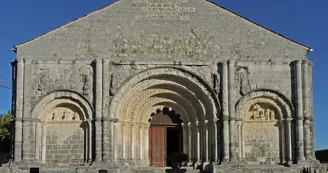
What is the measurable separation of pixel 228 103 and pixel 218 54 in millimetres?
2125

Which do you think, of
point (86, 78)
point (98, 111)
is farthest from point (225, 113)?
point (86, 78)

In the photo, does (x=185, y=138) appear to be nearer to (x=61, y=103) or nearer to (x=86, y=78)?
(x=86, y=78)

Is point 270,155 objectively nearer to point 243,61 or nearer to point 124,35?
point 243,61

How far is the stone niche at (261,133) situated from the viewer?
21.4 m

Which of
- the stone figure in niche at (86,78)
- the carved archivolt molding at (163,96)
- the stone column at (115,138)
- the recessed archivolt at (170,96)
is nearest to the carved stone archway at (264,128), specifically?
the carved archivolt molding at (163,96)

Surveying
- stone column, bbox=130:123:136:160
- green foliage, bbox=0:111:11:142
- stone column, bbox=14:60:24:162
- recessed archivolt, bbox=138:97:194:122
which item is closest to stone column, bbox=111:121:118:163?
stone column, bbox=130:123:136:160

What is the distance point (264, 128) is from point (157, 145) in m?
4.76

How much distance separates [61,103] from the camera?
68.9ft

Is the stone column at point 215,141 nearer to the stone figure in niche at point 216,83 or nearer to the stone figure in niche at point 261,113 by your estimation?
the stone figure in niche at point 216,83

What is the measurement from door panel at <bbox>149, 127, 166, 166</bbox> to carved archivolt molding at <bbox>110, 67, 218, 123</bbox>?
1.01m

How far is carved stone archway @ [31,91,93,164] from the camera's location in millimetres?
20797

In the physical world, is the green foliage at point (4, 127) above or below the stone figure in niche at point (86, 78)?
below

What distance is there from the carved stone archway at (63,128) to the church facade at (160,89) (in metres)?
0.04

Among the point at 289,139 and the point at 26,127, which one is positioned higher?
the point at 26,127
